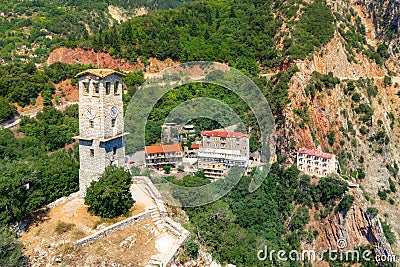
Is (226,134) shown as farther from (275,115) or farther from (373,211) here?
(373,211)

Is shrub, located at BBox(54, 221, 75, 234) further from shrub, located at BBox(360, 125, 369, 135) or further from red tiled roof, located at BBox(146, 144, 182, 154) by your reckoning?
shrub, located at BBox(360, 125, 369, 135)

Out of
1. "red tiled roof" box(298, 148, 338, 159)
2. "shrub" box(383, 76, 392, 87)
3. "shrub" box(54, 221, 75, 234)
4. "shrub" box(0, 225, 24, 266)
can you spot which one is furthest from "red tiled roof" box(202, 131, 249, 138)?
"shrub" box(383, 76, 392, 87)

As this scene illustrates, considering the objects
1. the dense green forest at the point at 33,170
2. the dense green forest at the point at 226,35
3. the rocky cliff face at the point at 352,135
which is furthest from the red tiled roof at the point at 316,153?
the dense green forest at the point at 33,170

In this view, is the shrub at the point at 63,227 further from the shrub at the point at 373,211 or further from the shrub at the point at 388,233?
the shrub at the point at 388,233

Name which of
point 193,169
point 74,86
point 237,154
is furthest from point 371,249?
point 74,86

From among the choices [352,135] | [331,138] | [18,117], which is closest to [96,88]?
[18,117]
